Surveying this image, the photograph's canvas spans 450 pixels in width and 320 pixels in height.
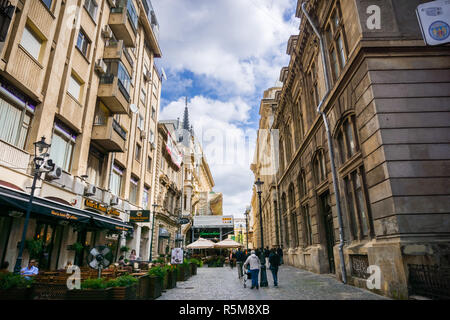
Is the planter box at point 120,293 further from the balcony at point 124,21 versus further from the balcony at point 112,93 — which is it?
the balcony at point 124,21

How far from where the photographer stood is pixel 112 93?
63.0ft

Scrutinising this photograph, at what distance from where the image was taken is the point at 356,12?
429 inches

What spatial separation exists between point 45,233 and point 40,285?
26.3 ft

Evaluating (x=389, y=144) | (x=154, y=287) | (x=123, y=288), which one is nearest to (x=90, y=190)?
(x=154, y=287)

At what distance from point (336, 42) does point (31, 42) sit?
14796 mm

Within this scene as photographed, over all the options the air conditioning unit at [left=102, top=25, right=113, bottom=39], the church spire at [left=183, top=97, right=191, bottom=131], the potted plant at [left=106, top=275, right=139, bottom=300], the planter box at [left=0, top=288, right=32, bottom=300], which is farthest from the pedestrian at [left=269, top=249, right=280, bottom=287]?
the church spire at [left=183, top=97, right=191, bottom=131]

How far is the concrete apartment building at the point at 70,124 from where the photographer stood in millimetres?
11406

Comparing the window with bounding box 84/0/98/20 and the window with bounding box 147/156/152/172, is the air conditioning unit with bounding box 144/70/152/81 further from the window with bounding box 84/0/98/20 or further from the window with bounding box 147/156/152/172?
the window with bounding box 84/0/98/20

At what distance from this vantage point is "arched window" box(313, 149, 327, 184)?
16656mm

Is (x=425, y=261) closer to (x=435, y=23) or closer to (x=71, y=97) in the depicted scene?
(x=435, y=23)

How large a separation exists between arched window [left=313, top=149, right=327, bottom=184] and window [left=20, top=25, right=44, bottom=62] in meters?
15.9

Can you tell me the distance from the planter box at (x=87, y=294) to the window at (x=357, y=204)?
30.5 ft

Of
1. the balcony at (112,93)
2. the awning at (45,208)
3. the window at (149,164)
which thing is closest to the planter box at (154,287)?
the awning at (45,208)

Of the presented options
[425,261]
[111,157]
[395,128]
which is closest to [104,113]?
[111,157]
